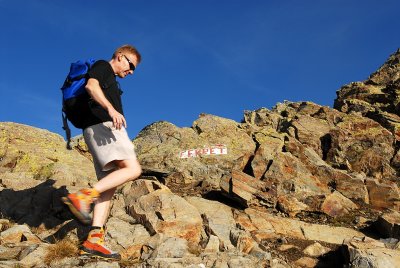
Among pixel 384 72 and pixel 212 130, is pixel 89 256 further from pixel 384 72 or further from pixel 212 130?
pixel 384 72

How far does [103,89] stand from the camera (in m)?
6.58

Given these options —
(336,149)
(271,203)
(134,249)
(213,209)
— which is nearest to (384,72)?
(336,149)

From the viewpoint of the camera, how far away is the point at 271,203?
1531 centimetres

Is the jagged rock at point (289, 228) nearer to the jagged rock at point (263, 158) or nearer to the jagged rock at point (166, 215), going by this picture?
the jagged rock at point (166, 215)

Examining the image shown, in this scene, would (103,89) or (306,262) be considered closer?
(103,89)

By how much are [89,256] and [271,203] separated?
966 centimetres

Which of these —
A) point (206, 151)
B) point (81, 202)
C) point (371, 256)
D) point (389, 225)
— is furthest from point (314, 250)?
point (206, 151)

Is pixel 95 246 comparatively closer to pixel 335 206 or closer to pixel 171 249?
pixel 171 249

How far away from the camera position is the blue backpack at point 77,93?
663 cm

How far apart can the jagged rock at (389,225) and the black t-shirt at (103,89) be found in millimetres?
11279

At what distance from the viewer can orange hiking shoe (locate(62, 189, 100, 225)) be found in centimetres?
629

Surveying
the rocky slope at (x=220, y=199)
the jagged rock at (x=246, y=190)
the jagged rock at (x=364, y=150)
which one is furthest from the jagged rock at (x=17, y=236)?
the jagged rock at (x=364, y=150)

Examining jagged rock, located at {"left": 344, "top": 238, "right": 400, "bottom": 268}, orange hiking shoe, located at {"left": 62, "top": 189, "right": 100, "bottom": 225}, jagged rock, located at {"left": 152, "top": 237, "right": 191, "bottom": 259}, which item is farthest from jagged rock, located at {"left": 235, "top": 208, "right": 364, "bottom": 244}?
orange hiking shoe, located at {"left": 62, "top": 189, "right": 100, "bottom": 225}

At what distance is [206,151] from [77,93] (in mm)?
17551
